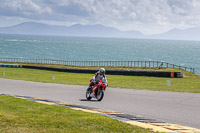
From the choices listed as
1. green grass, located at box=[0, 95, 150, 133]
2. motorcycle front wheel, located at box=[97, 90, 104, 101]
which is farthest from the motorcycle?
green grass, located at box=[0, 95, 150, 133]

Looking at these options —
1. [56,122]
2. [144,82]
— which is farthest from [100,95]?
[144,82]

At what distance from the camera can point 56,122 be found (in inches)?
355

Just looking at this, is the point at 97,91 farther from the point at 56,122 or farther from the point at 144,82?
the point at 144,82

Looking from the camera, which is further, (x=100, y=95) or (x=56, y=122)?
(x=100, y=95)

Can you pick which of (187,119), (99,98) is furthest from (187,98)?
Result: (187,119)

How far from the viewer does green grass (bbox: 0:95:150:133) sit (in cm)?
812

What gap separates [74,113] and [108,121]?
5.76 ft

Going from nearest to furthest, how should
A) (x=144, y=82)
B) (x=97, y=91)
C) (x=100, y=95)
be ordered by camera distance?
1. (x=100, y=95)
2. (x=97, y=91)
3. (x=144, y=82)

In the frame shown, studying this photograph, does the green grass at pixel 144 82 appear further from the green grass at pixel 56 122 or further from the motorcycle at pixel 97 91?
the green grass at pixel 56 122

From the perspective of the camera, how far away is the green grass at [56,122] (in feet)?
26.7

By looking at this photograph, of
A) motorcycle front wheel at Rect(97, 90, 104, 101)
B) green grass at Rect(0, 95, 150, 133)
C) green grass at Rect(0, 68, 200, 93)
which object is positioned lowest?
green grass at Rect(0, 68, 200, 93)

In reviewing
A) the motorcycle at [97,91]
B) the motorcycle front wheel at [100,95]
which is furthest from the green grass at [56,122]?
the motorcycle front wheel at [100,95]

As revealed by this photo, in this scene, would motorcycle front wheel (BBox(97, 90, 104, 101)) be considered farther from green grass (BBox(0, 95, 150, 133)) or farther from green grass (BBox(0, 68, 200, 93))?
green grass (BBox(0, 68, 200, 93))

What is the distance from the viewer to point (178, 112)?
11.4m
